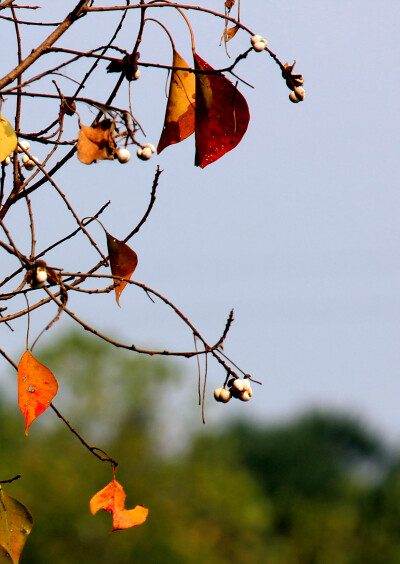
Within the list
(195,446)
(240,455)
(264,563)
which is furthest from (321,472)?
(264,563)

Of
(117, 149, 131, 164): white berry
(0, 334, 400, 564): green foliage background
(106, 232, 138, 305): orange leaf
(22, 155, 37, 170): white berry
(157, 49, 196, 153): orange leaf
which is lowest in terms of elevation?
(0, 334, 400, 564): green foliage background

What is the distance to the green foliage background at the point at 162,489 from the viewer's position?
61.4 feet

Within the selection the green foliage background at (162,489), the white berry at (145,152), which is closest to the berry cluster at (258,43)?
the white berry at (145,152)

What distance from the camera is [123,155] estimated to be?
Answer: 1473mm

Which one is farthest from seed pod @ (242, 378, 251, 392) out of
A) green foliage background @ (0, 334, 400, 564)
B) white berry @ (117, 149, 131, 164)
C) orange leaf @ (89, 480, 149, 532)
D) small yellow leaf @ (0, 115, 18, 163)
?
green foliage background @ (0, 334, 400, 564)

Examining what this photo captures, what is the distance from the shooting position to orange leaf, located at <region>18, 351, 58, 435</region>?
4.88ft

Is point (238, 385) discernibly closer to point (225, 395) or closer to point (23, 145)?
point (225, 395)

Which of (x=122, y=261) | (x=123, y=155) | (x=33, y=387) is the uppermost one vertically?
(x=123, y=155)

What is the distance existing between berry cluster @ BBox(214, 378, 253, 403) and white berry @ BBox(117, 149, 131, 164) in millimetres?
397

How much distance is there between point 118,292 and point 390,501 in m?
29.6

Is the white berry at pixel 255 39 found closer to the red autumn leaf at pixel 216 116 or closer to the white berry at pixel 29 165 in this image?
the red autumn leaf at pixel 216 116

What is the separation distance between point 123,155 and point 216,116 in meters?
0.25

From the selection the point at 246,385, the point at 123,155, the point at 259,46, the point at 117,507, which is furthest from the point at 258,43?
the point at 117,507

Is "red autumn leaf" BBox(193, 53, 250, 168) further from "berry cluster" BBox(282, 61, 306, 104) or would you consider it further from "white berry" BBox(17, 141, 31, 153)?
"white berry" BBox(17, 141, 31, 153)
